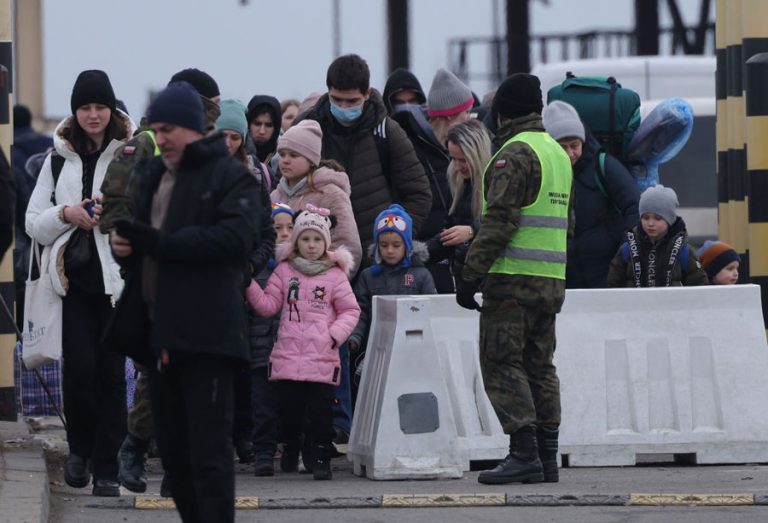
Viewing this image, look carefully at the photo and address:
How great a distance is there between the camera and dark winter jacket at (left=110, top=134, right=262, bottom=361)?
6699 mm

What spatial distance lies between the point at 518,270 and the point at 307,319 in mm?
1100

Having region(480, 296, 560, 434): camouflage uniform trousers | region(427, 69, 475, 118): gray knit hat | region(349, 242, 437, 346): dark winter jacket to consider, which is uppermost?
region(427, 69, 475, 118): gray knit hat

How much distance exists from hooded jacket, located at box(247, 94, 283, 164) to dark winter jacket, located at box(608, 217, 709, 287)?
2.18 m

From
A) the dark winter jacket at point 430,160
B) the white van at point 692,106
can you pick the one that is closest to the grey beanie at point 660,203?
the dark winter jacket at point 430,160

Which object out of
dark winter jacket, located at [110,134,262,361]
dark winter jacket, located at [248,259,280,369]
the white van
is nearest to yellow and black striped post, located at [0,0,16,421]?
dark winter jacket, located at [248,259,280,369]

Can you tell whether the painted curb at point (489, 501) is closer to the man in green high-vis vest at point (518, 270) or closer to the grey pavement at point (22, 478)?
the grey pavement at point (22, 478)

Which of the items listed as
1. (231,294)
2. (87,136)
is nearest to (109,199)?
(87,136)

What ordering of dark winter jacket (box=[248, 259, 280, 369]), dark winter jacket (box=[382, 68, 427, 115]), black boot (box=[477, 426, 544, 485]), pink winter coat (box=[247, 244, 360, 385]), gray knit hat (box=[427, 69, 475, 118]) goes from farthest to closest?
dark winter jacket (box=[382, 68, 427, 115])
gray knit hat (box=[427, 69, 475, 118])
dark winter jacket (box=[248, 259, 280, 369])
pink winter coat (box=[247, 244, 360, 385])
black boot (box=[477, 426, 544, 485])

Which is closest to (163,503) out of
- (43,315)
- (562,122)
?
(43,315)

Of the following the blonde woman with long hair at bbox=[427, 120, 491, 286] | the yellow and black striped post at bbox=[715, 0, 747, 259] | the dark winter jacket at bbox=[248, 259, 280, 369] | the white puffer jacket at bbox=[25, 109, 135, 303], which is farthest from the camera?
Answer: the yellow and black striped post at bbox=[715, 0, 747, 259]

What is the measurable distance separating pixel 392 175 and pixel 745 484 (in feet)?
8.85

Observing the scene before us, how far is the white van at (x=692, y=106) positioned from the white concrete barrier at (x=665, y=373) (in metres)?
6.60

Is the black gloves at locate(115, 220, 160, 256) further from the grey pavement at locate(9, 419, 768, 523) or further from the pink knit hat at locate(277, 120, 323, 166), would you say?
the pink knit hat at locate(277, 120, 323, 166)

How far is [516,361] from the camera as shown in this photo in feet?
31.3
